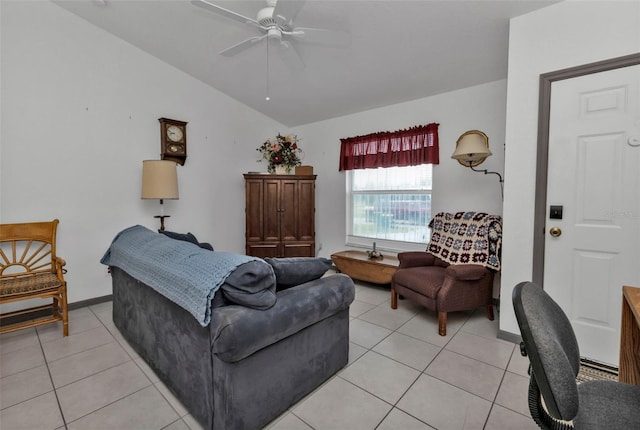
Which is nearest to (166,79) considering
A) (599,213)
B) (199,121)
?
(199,121)

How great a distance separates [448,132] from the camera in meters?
3.43

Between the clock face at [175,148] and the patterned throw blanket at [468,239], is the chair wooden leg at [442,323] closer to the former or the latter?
the patterned throw blanket at [468,239]

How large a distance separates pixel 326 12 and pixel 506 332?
3033 mm

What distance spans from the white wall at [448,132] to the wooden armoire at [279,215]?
21.3 inches

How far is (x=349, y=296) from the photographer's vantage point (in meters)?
1.90

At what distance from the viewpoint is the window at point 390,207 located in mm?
3775

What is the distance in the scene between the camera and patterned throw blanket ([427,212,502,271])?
2.70 metres

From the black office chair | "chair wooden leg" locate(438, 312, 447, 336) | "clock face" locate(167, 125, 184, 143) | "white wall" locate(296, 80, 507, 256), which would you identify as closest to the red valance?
"white wall" locate(296, 80, 507, 256)

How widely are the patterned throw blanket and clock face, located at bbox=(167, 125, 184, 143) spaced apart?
3.34 metres

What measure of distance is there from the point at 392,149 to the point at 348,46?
1.48 m

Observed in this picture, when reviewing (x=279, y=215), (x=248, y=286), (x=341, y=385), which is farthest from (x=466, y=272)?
(x=279, y=215)

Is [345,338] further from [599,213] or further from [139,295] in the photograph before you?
[599,213]

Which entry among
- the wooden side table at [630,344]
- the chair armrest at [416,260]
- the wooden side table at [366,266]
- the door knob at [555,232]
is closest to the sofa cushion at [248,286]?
the wooden side table at [630,344]

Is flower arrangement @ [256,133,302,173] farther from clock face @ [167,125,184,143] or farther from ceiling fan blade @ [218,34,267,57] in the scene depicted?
ceiling fan blade @ [218,34,267,57]
